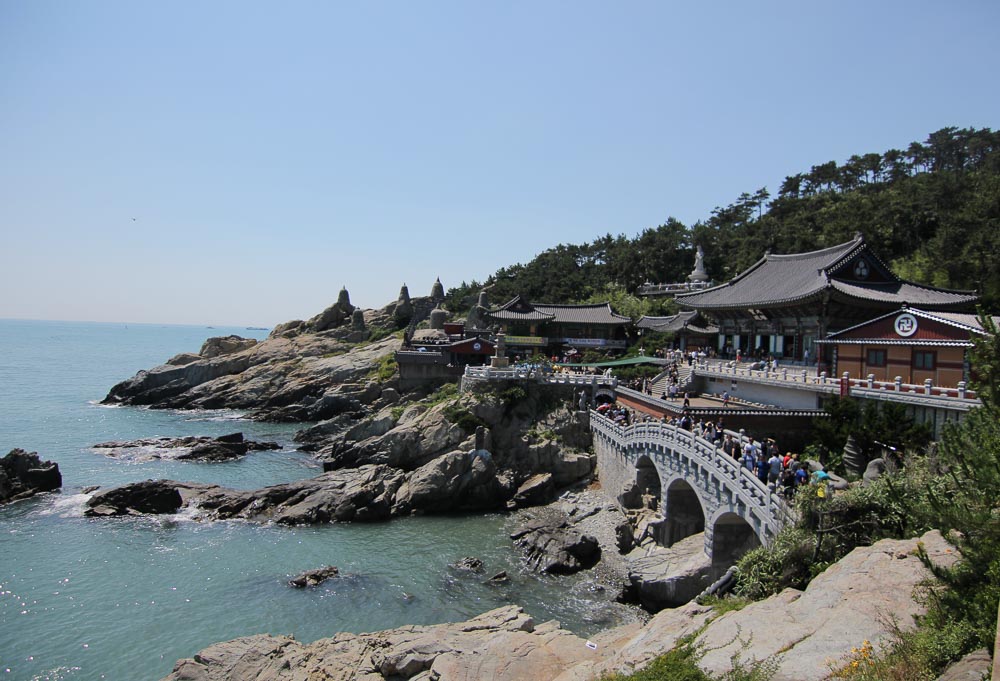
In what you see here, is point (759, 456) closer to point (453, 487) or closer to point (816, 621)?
point (816, 621)

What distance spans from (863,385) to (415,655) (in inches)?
840

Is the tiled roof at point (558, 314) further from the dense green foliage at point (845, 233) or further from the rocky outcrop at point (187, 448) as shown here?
the rocky outcrop at point (187, 448)

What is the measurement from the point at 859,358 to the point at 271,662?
26371mm

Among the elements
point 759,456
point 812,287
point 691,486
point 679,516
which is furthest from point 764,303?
point 759,456

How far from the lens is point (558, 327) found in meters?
62.5

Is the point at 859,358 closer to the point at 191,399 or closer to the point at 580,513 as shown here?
the point at 580,513

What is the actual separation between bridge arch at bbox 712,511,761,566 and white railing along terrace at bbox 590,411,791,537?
1735 mm

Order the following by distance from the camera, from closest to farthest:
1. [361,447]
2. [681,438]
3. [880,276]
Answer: [681,438], [880,276], [361,447]

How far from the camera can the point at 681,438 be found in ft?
82.0

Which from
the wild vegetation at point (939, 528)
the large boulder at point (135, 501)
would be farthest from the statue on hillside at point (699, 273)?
the wild vegetation at point (939, 528)

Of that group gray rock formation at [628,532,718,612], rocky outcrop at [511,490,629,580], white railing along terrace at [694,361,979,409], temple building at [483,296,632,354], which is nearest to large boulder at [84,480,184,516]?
rocky outcrop at [511,490,629,580]

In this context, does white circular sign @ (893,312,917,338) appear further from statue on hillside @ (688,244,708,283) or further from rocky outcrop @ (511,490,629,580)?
statue on hillside @ (688,244,708,283)

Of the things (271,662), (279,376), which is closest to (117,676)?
(271,662)

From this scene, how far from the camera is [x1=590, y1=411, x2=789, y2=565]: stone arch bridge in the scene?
751 inches
